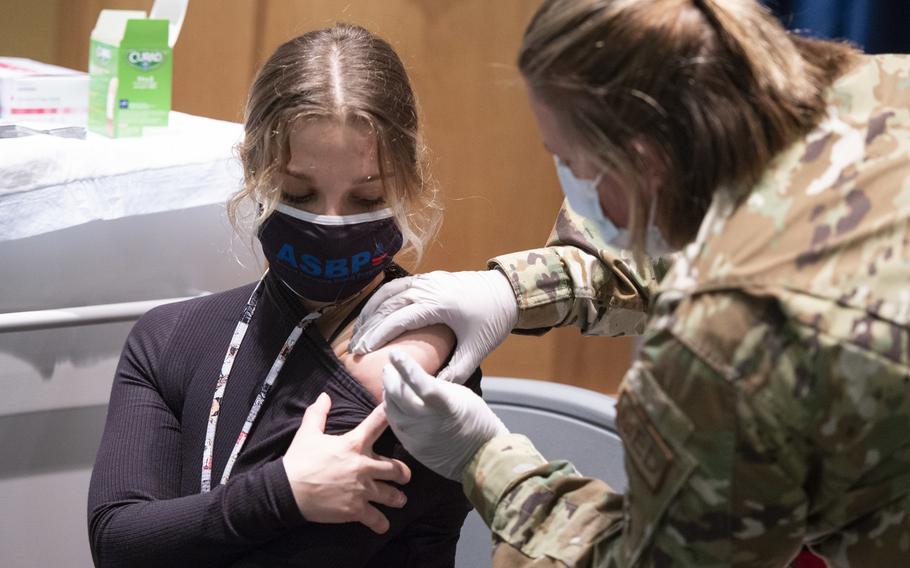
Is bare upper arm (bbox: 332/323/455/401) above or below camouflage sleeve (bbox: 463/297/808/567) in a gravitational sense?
below

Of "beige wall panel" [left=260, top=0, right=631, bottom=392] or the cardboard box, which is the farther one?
"beige wall panel" [left=260, top=0, right=631, bottom=392]

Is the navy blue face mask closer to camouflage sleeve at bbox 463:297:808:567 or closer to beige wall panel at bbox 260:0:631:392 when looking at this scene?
camouflage sleeve at bbox 463:297:808:567

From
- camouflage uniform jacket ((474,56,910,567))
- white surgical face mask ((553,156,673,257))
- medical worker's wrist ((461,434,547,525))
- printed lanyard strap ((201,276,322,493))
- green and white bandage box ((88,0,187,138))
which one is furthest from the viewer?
green and white bandage box ((88,0,187,138))

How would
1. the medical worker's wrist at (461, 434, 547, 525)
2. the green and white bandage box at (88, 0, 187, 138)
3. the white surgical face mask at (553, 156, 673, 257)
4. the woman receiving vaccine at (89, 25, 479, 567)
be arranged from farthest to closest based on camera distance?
1. the green and white bandage box at (88, 0, 187, 138)
2. the woman receiving vaccine at (89, 25, 479, 567)
3. the medical worker's wrist at (461, 434, 547, 525)
4. the white surgical face mask at (553, 156, 673, 257)

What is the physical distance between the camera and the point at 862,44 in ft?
6.59

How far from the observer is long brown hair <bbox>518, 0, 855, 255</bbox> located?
32.5 inches

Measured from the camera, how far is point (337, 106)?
133 cm

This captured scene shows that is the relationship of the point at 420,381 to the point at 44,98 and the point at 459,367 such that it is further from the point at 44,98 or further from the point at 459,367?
the point at 44,98

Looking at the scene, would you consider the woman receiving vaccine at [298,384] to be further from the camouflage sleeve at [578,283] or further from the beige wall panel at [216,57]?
the beige wall panel at [216,57]

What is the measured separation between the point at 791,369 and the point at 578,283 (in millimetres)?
697

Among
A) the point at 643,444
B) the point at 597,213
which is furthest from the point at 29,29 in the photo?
the point at 643,444

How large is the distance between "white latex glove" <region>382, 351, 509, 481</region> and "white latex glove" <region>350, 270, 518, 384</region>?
17 centimetres

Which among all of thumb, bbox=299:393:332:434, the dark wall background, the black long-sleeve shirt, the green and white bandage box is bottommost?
the black long-sleeve shirt

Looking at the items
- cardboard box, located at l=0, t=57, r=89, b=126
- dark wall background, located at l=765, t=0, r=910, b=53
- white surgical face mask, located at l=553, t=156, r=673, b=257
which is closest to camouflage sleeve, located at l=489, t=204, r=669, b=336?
white surgical face mask, located at l=553, t=156, r=673, b=257
